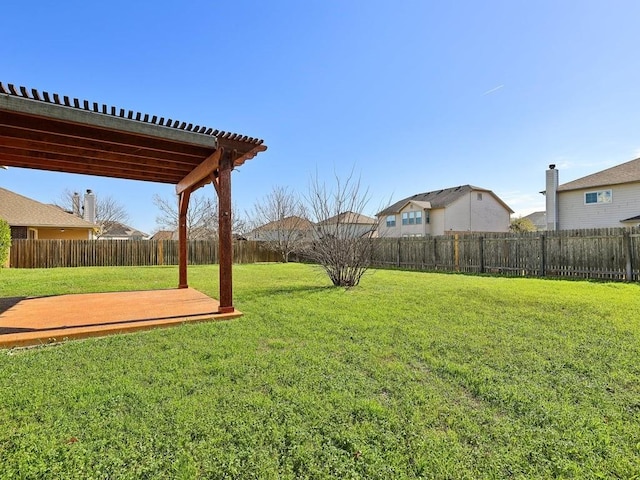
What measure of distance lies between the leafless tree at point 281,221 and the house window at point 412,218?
498 inches

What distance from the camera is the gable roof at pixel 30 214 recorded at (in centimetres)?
1750

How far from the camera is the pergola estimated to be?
4.04 meters

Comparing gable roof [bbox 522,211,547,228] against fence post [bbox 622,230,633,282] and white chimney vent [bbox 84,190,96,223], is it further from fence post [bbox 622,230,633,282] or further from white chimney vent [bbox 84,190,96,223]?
white chimney vent [bbox 84,190,96,223]

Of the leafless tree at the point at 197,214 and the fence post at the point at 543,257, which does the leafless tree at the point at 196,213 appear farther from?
the fence post at the point at 543,257

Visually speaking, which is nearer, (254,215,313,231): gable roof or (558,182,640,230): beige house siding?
(558,182,640,230): beige house siding

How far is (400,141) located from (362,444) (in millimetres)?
13162

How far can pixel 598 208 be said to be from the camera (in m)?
18.0

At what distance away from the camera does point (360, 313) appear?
17.5 ft

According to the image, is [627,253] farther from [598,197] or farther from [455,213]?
[455,213]

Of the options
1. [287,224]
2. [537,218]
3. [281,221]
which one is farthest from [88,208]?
[537,218]

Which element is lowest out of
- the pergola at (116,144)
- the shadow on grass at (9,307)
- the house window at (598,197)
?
the shadow on grass at (9,307)

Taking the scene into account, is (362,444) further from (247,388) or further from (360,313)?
(360,313)

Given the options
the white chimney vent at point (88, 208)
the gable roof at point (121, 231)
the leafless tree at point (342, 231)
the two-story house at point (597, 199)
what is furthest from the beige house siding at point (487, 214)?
the gable roof at point (121, 231)

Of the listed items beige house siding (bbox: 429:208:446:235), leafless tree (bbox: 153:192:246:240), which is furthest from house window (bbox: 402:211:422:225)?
leafless tree (bbox: 153:192:246:240)
